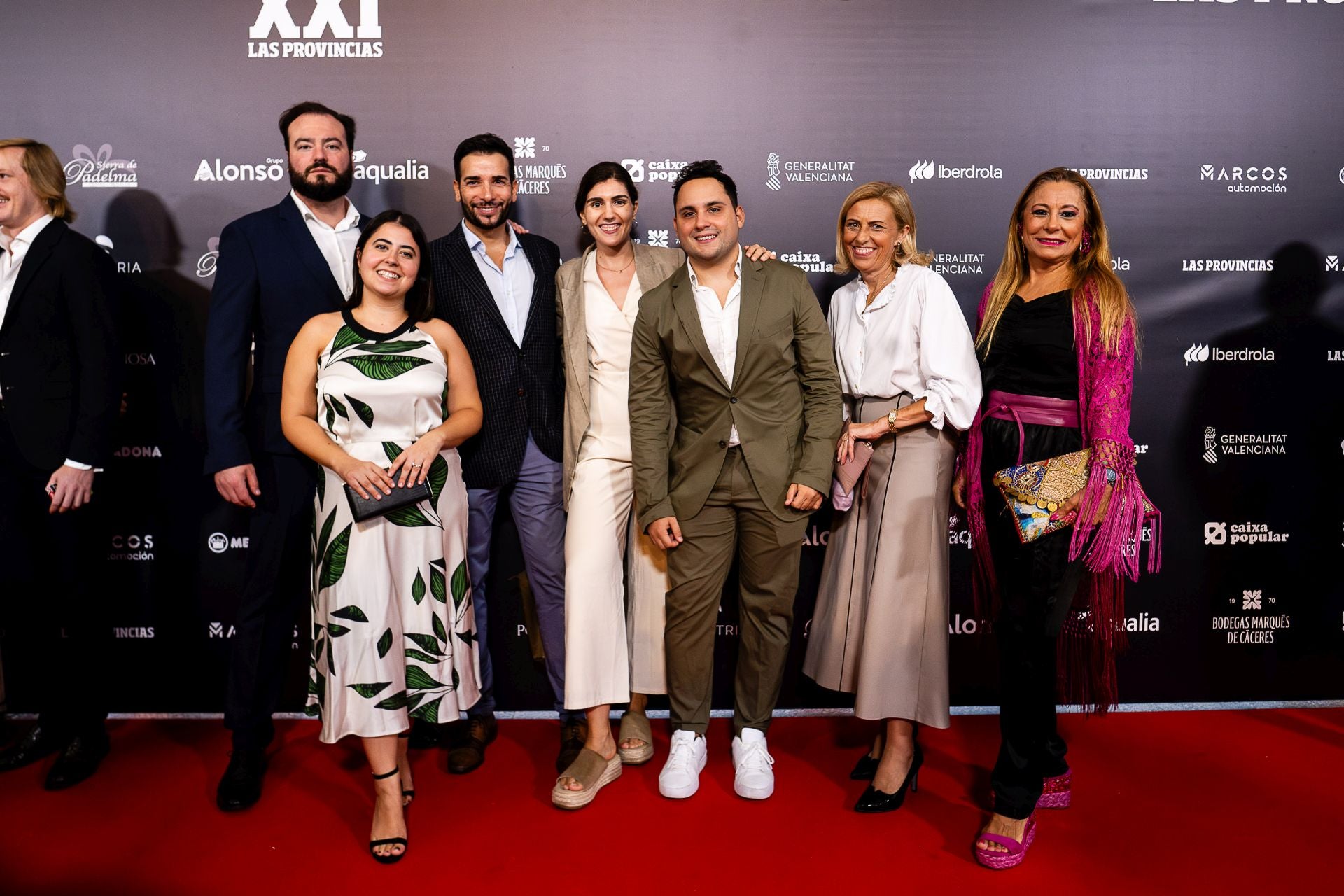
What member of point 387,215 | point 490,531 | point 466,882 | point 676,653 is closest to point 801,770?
point 676,653

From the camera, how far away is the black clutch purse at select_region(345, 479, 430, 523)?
2.48 metres

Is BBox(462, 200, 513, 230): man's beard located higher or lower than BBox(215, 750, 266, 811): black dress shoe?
higher

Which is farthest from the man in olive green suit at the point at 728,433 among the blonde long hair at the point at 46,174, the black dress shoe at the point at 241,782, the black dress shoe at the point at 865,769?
the blonde long hair at the point at 46,174

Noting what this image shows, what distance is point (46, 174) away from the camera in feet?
9.86

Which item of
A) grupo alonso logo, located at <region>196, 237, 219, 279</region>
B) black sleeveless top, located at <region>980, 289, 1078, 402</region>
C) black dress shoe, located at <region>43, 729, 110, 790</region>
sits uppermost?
grupo alonso logo, located at <region>196, 237, 219, 279</region>

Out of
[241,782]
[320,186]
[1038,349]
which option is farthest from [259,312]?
[1038,349]

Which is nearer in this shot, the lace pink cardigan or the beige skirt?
the lace pink cardigan

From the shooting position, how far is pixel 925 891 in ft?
7.79

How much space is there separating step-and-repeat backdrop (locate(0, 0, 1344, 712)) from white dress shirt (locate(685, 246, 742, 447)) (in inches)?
32.9

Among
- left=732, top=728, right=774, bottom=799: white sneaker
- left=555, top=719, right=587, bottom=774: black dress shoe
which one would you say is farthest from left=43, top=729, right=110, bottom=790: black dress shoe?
left=732, top=728, right=774, bottom=799: white sneaker

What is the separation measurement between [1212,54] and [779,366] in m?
2.47

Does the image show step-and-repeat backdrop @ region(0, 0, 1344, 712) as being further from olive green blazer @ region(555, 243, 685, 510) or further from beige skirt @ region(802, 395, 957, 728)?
beige skirt @ region(802, 395, 957, 728)

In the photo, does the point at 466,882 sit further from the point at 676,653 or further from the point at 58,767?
the point at 58,767

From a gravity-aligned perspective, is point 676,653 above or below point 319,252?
below
